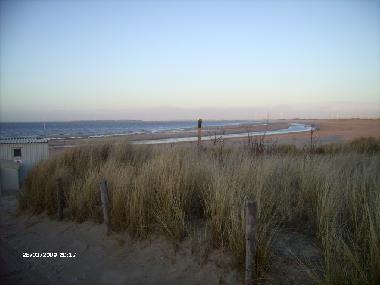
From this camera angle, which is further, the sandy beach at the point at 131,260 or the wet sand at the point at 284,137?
the wet sand at the point at 284,137

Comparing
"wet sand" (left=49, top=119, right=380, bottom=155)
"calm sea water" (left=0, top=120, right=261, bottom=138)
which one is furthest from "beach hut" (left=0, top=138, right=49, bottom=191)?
"calm sea water" (left=0, top=120, right=261, bottom=138)

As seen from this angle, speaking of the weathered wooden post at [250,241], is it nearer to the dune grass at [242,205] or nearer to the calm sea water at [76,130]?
the dune grass at [242,205]

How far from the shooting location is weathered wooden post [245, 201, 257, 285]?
3.33 metres

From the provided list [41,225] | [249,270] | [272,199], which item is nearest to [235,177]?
[272,199]

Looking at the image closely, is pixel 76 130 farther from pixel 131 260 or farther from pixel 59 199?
pixel 131 260

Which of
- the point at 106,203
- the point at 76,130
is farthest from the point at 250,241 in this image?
the point at 76,130

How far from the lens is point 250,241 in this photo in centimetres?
338

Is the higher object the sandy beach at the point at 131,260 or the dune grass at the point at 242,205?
the dune grass at the point at 242,205

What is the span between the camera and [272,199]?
503 centimetres

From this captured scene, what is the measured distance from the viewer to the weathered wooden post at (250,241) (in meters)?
3.33
